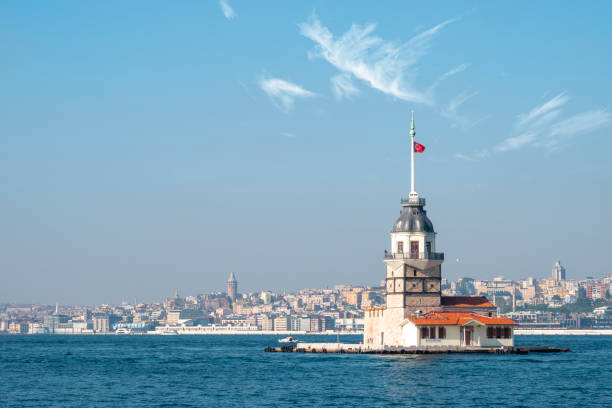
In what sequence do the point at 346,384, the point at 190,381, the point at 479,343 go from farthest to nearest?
the point at 479,343 < the point at 190,381 < the point at 346,384

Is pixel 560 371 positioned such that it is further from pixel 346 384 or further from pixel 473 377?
pixel 346 384

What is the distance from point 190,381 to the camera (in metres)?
72.8

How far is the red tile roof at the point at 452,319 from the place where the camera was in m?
90.0

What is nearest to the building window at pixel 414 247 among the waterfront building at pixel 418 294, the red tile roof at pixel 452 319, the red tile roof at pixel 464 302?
the waterfront building at pixel 418 294

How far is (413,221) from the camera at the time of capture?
94.1 meters

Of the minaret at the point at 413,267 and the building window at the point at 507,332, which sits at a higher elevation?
the minaret at the point at 413,267

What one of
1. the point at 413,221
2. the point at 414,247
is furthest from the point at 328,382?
the point at 413,221

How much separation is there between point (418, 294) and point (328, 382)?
84.6 feet

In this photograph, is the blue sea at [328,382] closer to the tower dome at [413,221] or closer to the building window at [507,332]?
the building window at [507,332]

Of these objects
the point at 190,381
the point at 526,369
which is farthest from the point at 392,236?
the point at 190,381

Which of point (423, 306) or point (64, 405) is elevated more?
point (423, 306)

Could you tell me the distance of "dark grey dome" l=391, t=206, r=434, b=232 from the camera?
307 ft

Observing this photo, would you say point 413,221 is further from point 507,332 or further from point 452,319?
point 507,332

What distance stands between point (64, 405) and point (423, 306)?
138ft
